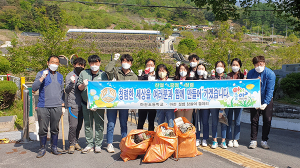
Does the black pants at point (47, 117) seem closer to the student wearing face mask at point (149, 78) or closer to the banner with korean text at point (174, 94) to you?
the banner with korean text at point (174, 94)

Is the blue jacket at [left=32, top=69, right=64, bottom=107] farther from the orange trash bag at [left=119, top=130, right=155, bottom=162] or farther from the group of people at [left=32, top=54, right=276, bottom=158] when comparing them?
the orange trash bag at [left=119, top=130, right=155, bottom=162]

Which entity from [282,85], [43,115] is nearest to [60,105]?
[43,115]

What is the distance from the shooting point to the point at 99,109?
529 centimetres

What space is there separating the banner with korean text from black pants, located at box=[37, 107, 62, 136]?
67cm

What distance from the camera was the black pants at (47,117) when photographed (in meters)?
5.02

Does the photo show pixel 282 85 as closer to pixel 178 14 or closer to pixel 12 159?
pixel 12 159

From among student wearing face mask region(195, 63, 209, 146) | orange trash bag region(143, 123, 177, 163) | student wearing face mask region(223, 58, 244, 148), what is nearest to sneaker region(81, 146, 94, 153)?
orange trash bag region(143, 123, 177, 163)

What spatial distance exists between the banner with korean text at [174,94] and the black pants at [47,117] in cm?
67

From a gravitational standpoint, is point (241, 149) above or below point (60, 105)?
below

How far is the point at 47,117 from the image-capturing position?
5066 mm

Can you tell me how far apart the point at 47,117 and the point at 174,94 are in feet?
8.39

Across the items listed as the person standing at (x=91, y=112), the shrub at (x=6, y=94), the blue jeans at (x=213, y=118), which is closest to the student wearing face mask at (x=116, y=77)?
the person standing at (x=91, y=112)

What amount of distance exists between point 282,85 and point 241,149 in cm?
723

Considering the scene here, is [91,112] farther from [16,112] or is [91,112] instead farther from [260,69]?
[16,112]
